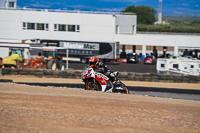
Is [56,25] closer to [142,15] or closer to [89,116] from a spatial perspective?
[89,116]

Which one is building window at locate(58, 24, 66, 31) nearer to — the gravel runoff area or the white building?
the white building

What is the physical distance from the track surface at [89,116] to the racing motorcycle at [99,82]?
10.6ft

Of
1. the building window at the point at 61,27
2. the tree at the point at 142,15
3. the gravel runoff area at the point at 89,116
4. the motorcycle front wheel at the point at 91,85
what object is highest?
the tree at the point at 142,15

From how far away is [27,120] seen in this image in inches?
367

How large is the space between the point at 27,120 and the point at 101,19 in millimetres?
59566

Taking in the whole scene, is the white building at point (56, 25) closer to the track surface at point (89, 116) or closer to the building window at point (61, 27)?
the building window at point (61, 27)

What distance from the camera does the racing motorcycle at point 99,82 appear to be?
17.1m

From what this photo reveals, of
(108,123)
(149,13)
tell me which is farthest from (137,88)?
(149,13)

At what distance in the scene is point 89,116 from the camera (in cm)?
1027

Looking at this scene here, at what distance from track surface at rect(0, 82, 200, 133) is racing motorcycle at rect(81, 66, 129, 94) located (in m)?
3.22

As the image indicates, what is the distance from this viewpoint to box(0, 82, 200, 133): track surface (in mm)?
8867

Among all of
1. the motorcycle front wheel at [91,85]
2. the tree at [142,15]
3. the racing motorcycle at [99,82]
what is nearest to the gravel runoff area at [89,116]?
the racing motorcycle at [99,82]

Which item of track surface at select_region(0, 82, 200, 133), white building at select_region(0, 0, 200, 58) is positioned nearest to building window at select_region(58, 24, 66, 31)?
white building at select_region(0, 0, 200, 58)

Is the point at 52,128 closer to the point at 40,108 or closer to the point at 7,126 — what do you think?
the point at 7,126
